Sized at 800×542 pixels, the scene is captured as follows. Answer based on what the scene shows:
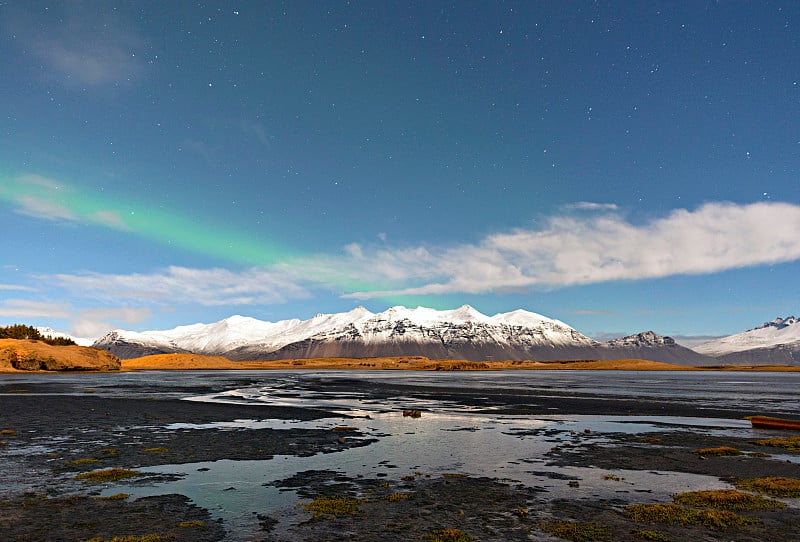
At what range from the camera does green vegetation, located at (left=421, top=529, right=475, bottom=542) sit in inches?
616

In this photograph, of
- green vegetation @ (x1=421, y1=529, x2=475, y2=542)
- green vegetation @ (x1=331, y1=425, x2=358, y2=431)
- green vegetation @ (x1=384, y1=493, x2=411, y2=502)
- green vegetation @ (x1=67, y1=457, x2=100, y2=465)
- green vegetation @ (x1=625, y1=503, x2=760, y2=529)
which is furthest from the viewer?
green vegetation @ (x1=331, y1=425, x2=358, y2=431)

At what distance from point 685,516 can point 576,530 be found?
446 cm

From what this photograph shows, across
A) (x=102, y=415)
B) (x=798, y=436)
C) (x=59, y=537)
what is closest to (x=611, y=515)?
(x=59, y=537)

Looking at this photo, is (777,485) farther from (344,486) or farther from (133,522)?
(133,522)

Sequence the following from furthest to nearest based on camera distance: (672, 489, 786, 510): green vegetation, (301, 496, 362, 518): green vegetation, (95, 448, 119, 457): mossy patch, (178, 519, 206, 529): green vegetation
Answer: (95, 448, 119, 457): mossy patch
(672, 489, 786, 510): green vegetation
(301, 496, 362, 518): green vegetation
(178, 519, 206, 529): green vegetation

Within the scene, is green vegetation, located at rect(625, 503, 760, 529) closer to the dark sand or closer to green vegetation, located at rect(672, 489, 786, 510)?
the dark sand

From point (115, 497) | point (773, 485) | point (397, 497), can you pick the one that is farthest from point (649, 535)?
point (115, 497)

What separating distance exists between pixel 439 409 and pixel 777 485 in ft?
121

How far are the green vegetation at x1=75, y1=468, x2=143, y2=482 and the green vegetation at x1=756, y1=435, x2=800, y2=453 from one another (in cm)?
3637

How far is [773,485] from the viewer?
71.2 ft

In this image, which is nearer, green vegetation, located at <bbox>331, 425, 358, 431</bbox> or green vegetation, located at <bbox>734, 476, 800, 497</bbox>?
green vegetation, located at <bbox>734, 476, 800, 497</bbox>

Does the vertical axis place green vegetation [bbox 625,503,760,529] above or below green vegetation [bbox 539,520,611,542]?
above

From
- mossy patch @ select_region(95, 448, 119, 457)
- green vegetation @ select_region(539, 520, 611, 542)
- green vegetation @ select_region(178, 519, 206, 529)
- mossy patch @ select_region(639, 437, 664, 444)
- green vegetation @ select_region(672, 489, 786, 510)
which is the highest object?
green vegetation @ select_region(672, 489, 786, 510)

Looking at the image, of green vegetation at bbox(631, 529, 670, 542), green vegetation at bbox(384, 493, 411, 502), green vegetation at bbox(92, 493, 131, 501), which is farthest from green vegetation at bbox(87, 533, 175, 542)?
green vegetation at bbox(631, 529, 670, 542)
